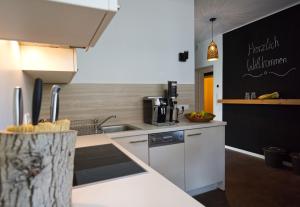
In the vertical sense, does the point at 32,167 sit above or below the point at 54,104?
below

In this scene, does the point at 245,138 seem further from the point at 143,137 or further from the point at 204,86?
the point at 143,137

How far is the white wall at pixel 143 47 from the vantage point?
2334mm

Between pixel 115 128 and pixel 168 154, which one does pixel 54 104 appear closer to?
pixel 168 154

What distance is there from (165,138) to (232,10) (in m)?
2.49

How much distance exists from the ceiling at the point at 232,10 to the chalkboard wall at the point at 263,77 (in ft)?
0.60

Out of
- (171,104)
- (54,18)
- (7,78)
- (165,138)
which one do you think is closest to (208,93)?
(171,104)

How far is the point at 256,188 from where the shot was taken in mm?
2453

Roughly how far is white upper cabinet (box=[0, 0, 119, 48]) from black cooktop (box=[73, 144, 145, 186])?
54 cm

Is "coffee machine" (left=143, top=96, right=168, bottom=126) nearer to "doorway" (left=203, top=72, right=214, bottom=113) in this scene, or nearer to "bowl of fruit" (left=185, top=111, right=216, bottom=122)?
"bowl of fruit" (left=185, top=111, right=216, bottom=122)

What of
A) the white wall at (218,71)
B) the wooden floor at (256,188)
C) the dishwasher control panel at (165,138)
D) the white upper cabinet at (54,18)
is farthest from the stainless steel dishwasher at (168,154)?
the white wall at (218,71)

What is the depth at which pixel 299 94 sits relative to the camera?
297 centimetres

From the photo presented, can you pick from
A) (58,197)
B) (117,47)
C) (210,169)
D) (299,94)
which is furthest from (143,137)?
(299,94)

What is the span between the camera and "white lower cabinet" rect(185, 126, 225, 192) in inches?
87.3

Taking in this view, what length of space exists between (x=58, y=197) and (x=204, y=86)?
17.0 feet
